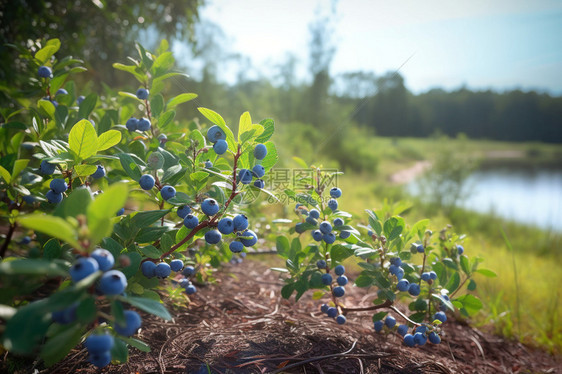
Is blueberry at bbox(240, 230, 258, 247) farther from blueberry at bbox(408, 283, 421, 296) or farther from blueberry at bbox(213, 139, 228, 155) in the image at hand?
blueberry at bbox(408, 283, 421, 296)

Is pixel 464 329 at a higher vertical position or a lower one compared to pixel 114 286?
lower

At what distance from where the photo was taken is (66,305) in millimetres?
492

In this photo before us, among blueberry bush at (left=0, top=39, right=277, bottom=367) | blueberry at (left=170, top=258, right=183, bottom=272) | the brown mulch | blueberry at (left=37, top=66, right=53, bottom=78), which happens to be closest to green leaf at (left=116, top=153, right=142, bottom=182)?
blueberry bush at (left=0, top=39, right=277, bottom=367)

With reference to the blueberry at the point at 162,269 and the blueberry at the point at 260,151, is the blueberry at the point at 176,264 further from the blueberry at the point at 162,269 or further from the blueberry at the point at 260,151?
the blueberry at the point at 260,151

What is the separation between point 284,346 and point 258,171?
0.64m

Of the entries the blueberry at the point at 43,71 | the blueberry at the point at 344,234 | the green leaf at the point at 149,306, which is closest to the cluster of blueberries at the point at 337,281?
the blueberry at the point at 344,234

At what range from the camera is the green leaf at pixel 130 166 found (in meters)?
0.81

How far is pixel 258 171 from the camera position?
89 cm

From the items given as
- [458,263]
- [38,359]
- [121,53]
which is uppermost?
[121,53]

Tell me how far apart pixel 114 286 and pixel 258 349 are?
691mm

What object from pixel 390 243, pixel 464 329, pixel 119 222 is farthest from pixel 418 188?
pixel 119 222

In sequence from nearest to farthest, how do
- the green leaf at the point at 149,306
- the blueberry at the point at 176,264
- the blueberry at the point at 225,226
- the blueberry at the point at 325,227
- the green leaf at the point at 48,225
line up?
the green leaf at the point at 48,225 < the green leaf at the point at 149,306 < the blueberry at the point at 225,226 < the blueberry at the point at 176,264 < the blueberry at the point at 325,227

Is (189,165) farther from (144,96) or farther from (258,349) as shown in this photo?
(258,349)

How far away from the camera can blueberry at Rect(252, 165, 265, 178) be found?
89 centimetres
